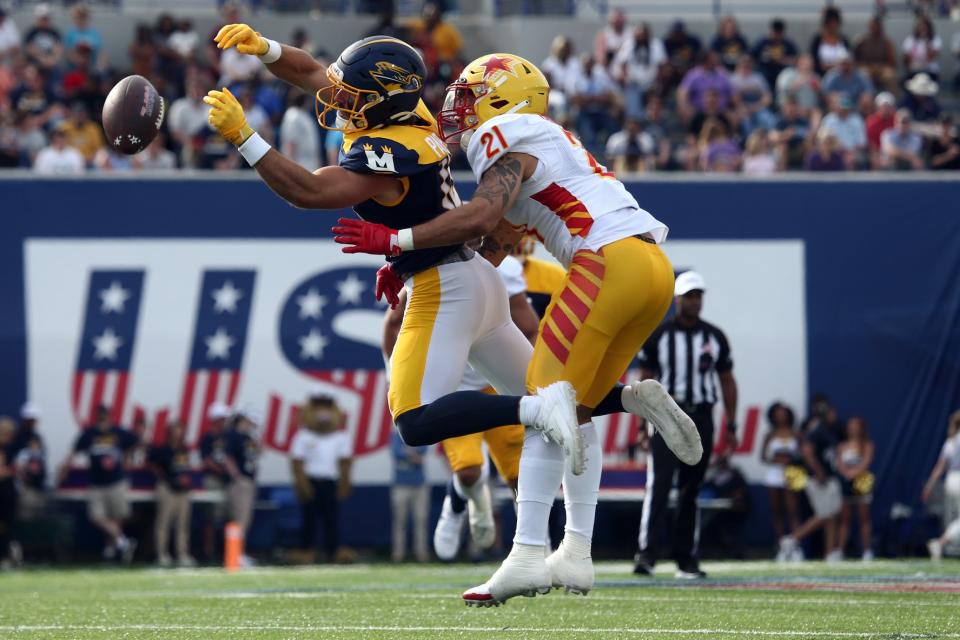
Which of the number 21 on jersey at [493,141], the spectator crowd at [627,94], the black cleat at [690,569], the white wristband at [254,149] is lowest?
the black cleat at [690,569]

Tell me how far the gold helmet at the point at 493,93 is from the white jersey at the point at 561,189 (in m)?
0.14

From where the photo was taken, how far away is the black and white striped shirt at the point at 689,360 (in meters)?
9.84

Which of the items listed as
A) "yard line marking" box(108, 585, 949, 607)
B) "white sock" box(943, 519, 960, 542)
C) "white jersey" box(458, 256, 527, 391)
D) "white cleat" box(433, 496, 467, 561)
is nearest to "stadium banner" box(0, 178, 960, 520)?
"white sock" box(943, 519, 960, 542)

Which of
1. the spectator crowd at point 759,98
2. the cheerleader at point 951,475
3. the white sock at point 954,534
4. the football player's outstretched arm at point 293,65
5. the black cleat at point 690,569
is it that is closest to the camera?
the football player's outstretched arm at point 293,65

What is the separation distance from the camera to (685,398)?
9820mm

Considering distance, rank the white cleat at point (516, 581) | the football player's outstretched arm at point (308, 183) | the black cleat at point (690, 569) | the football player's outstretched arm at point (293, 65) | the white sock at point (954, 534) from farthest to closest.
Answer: the white sock at point (954, 534), the black cleat at point (690, 569), the football player's outstretched arm at point (293, 65), the football player's outstretched arm at point (308, 183), the white cleat at point (516, 581)

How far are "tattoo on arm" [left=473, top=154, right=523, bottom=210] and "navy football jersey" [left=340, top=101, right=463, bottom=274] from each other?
1.01 feet

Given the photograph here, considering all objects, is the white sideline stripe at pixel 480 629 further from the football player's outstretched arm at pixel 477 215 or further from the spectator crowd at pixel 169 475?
the spectator crowd at pixel 169 475

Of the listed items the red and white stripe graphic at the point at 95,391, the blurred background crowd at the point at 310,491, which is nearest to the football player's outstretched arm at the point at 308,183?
the blurred background crowd at the point at 310,491

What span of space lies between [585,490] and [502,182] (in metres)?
1.28

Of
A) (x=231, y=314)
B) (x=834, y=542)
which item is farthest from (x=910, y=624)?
(x=231, y=314)

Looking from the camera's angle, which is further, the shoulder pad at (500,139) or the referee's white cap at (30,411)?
the referee's white cap at (30,411)

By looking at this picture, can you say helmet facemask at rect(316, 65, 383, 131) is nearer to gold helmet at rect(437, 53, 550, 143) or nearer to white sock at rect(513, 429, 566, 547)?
gold helmet at rect(437, 53, 550, 143)

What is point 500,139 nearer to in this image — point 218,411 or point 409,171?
point 409,171
